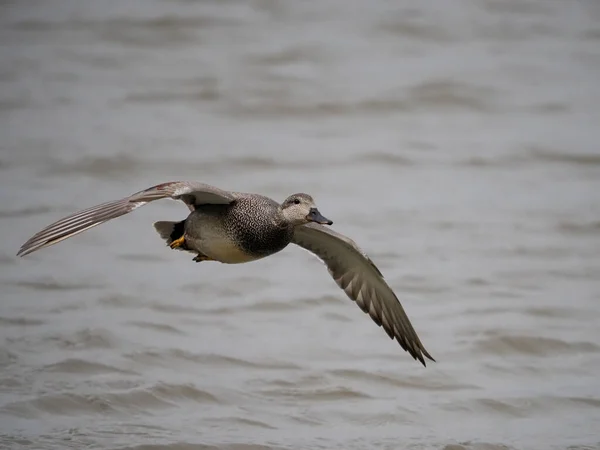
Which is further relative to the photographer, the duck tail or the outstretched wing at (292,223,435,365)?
Result: the outstretched wing at (292,223,435,365)

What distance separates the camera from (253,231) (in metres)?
5.96

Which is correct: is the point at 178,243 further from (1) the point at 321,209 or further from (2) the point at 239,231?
(1) the point at 321,209

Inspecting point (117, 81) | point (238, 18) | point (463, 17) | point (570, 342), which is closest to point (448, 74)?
→ point (463, 17)

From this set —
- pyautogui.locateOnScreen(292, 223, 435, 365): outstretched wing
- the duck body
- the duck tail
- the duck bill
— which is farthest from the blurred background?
the duck bill

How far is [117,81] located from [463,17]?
4.35m

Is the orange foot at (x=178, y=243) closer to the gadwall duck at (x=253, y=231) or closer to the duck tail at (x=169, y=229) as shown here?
the gadwall duck at (x=253, y=231)

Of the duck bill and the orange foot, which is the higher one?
the duck bill

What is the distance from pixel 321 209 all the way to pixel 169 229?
4050 mm

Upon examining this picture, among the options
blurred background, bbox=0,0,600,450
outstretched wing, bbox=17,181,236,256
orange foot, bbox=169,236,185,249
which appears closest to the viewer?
outstretched wing, bbox=17,181,236,256

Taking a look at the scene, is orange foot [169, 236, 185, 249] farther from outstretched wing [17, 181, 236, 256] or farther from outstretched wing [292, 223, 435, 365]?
outstretched wing [292, 223, 435, 365]

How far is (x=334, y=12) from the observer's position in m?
14.7

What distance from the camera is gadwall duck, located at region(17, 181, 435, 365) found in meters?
5.50

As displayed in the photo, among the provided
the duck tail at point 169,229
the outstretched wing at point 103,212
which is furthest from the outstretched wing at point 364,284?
the outstretched wing at point 103,212

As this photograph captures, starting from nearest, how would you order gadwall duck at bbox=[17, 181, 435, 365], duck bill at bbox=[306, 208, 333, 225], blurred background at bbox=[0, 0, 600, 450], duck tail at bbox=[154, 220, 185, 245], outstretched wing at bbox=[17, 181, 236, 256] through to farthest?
1. outstretched wing at bbox=[17, 181, 236, 256]
2. gadwall duck at bbox=[17, 181, 435, 365]
3. duck bill at bbox=[306, 208, 333, 225]
4. duck tail at bbox=[154, 220, 185, 245]
5. blurred background at bbox=[0, 0, 600, 450]
